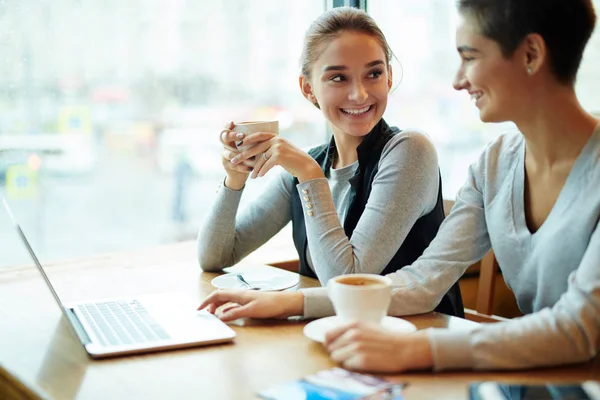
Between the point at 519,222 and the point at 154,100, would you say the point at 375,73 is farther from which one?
the point at 154,100

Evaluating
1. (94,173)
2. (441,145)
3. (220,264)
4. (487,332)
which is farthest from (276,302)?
(441,145)

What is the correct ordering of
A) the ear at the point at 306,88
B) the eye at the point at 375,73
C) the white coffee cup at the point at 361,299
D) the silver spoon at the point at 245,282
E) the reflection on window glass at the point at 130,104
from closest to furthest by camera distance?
1. the white coffee cup at the point at 361,299
2. the silver spoon at the point at 245,282
3. the eye at the point at 375,73
4. the ear at the point at 306,88
5. the reflection on window glass at the point at 130,104

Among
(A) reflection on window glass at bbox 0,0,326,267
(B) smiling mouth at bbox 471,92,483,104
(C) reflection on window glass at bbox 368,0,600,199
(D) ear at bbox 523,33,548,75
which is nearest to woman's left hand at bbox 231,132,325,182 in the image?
(B) smiling mouth at bbox 471,92,483,104

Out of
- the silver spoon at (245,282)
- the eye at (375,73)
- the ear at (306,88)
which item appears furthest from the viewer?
the ear at (306,88)

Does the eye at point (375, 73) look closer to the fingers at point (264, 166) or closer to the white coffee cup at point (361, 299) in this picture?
the fingers at point (264, 166)

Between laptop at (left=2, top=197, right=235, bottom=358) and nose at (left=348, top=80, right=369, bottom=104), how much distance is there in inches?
25.2

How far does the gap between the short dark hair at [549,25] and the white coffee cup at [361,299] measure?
1.54 ft

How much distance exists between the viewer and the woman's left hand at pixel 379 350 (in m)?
1.04

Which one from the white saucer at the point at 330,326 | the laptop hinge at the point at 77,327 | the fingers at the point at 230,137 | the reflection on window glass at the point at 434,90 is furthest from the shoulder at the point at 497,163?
the reflection on window glass at the point at 434,90

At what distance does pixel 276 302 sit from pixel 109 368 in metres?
0.35

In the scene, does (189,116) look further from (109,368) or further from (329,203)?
(109,368)

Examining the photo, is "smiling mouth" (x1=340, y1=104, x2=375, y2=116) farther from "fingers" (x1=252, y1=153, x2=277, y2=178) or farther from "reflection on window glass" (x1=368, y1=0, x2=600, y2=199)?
"reflection on window glass" (x1=368, y1=0, x2=600, y2=199)

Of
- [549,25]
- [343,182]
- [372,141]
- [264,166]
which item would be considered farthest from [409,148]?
[549,25]

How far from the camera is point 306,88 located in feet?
6.48
